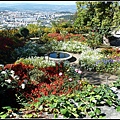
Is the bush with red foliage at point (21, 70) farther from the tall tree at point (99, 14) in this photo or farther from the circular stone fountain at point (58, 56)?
the tall tree at point (99, 14)

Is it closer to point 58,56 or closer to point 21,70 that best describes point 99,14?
point 58,56

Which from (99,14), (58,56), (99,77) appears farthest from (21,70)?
(99,14)

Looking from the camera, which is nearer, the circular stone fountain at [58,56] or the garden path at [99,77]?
the garden path at [99,77]

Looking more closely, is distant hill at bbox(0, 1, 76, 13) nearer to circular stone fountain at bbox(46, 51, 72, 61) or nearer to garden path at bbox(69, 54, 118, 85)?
circular stone fountain at bbox(46, 51, 72, 61)

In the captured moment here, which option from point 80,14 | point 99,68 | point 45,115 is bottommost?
point 99,68

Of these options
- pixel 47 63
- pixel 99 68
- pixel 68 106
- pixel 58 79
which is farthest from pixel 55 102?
pixel 99 68

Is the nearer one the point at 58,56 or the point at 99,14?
the point at 58,56

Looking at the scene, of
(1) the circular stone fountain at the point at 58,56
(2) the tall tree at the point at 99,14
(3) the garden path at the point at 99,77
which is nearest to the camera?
(3) the garden path at the point at 99,77

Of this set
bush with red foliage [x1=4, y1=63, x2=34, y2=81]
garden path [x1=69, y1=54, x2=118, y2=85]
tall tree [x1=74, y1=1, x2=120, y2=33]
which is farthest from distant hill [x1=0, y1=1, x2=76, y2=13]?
garden path [x1=69, y1=54, x2=118, y2=85]

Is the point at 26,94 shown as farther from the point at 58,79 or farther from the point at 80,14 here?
the point at 80,14

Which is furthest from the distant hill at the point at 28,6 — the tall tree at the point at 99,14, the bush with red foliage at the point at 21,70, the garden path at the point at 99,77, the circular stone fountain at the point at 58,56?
the garden path at the point at 99,77

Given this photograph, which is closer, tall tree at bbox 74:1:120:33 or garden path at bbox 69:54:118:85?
garden path at bbox 69:54:118:85

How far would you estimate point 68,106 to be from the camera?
170 inches

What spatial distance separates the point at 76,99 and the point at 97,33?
10811mm
